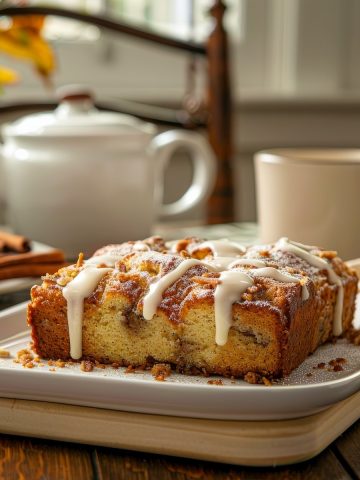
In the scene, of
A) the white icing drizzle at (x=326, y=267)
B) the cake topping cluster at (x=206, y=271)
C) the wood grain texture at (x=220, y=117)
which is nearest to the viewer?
the cake topping cluster at (x=206, y=271)

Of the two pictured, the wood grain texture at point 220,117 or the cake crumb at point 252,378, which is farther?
the wood grain texture at point 220,117

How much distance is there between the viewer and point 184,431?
590 mm

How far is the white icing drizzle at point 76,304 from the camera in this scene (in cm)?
71

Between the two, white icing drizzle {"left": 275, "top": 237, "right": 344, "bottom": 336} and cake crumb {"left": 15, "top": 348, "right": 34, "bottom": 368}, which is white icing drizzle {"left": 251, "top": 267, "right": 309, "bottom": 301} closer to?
white icing drizzle {"left": 275, "top": 237, "right": 344, "bottom": 336}

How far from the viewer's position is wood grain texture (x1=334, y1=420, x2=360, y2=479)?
1.94 ft

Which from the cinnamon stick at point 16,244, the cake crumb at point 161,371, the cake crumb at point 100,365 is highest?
the cinnamon stick at point 16,244

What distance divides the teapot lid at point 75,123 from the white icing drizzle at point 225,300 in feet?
2.28

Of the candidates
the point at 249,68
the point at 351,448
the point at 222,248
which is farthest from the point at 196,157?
the point at 249,68

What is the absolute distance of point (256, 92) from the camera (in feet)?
8.29

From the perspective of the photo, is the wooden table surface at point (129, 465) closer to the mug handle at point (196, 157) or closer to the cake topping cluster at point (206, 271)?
the cake topping cluster at point (206, 271)

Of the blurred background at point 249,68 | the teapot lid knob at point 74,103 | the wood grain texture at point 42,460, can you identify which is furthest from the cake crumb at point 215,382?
the blurred background at point 249,68

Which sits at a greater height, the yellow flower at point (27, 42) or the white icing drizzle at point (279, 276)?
the yellow flower at point (27, 42)

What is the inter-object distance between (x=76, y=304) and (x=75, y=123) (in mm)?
672

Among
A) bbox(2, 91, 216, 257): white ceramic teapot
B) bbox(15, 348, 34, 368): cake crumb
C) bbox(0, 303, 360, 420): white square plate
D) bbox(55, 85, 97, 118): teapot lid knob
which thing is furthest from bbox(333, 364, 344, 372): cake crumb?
→ bbox(55, 85, 97, 118): teapot lid knob
